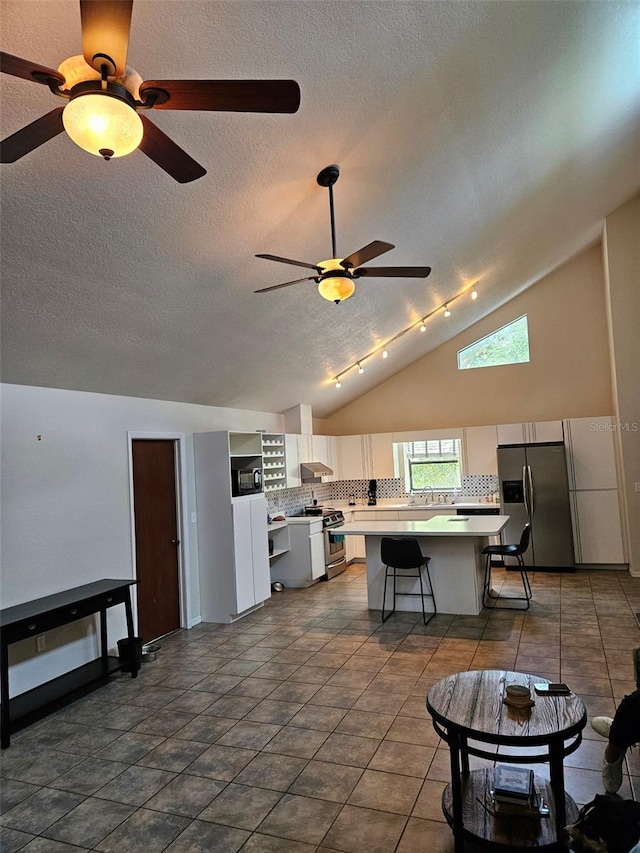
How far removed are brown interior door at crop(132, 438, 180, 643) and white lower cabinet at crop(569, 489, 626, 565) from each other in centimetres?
523

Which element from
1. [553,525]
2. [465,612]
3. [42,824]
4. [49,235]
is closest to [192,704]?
[42,824]

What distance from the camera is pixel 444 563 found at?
5.37 m

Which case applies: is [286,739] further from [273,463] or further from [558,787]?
[273,463]

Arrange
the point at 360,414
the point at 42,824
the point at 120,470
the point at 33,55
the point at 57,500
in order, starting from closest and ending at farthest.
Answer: the point at 33,55 < the point at 42,824 < the point at 57,500 < the point at 120,470 < the point at 360,414

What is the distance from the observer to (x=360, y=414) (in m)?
9.13

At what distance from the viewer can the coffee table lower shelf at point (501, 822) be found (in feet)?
6.80

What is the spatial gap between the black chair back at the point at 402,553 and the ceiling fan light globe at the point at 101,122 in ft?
13.9

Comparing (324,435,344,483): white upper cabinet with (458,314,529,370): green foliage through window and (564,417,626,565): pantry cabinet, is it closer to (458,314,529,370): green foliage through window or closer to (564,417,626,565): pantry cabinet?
(458,314,529,370): green foliage through window

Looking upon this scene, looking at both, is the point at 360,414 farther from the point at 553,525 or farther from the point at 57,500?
the point at 57,500

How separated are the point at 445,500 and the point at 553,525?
1631mm

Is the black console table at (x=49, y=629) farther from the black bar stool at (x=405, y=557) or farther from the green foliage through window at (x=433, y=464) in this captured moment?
the green foliage through window at (x=433, y=464)

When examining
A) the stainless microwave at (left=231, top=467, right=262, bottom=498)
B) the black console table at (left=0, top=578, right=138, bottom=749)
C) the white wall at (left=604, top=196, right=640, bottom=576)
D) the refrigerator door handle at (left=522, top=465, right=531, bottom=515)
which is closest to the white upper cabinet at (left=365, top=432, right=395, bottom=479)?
the refrigerator door handle at (left=522, top=465, right=531, bottom=515)

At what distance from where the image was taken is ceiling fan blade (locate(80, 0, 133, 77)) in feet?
4.28

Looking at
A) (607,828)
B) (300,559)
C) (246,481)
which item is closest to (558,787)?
(607,828)
